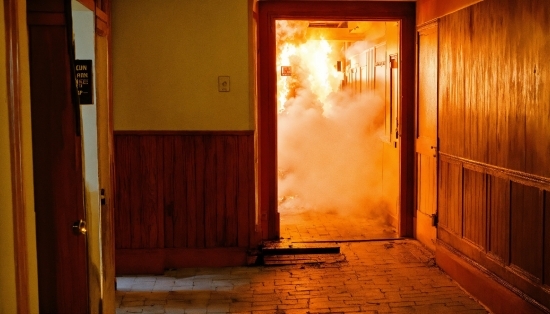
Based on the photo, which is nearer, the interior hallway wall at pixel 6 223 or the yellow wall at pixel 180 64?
the interior hallway wall at pixel 6 223

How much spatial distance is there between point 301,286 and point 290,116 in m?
4.76

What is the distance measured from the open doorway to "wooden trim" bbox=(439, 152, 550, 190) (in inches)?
74.8

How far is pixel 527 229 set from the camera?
3.99 metres

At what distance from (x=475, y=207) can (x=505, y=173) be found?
63 cm

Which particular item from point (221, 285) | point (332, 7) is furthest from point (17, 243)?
point (332, 7)

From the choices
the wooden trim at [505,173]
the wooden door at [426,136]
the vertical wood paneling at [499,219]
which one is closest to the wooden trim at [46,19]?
the wooden trim at [505,173]

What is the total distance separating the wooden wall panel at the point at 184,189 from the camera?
5676 millimetres

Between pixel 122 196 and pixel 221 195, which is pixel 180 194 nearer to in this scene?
pixel 221 195

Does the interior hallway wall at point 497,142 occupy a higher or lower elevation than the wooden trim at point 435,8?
lower

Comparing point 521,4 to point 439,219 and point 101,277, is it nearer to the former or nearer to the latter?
point 439,219

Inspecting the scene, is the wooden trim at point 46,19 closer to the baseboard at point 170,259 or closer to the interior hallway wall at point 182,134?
the interior hallway wall at point 182,134

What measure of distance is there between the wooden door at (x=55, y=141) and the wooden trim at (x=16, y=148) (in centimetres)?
79

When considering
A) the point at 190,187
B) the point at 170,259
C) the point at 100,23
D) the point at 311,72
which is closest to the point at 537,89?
the point at 100,23

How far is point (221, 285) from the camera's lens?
5191 millimetres
